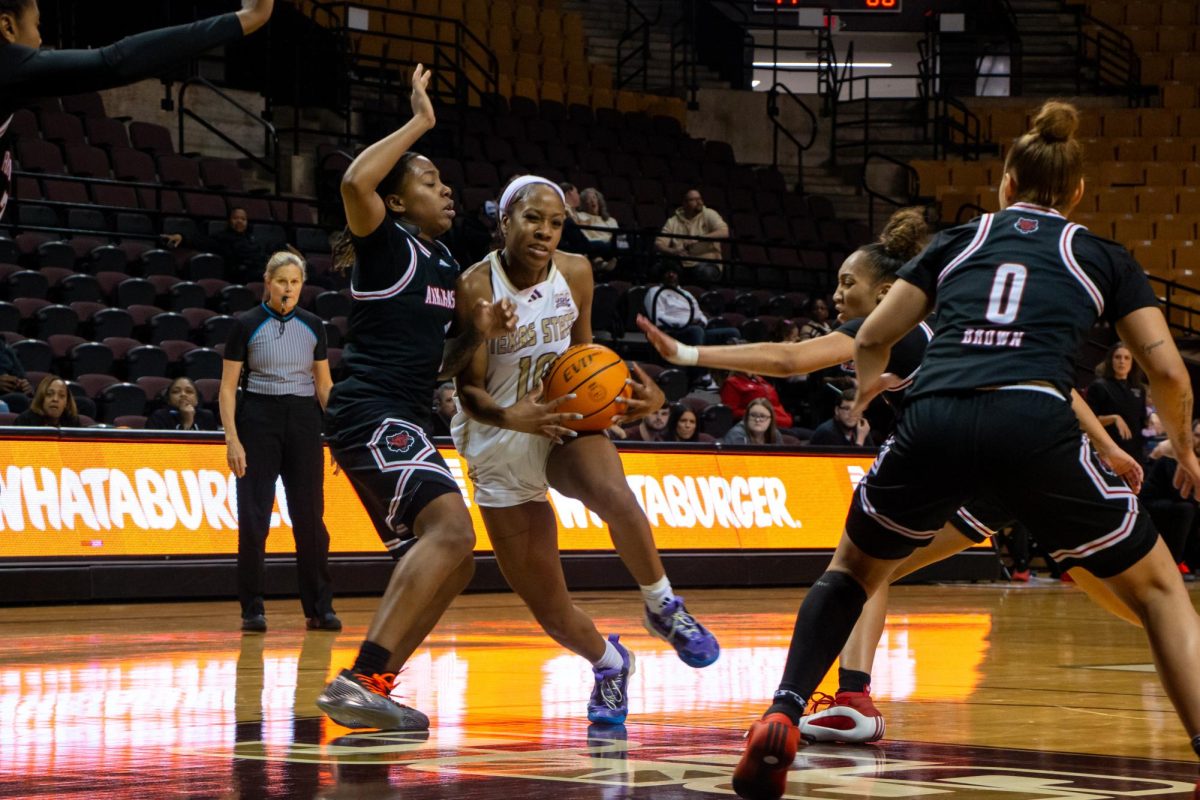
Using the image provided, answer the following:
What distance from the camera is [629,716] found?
5.97 meters

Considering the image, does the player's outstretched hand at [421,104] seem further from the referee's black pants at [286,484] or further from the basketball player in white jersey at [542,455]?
the referee's black pants at [286,484]

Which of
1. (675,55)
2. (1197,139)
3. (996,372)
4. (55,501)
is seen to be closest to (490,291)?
(996,372)

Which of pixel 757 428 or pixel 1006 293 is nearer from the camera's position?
pixel 1006 293

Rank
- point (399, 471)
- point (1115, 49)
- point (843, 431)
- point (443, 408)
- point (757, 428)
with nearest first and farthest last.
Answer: point (399, 471)
point (443, 408)
point (757, 428)
point (843, 431)
point (1115, 49)

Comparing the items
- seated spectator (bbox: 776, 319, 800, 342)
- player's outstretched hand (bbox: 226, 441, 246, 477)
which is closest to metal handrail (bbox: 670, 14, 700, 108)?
seated spectator (bbox: 776, 319, 800, 342)

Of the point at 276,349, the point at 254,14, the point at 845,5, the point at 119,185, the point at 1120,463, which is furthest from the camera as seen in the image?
the point at 845,5

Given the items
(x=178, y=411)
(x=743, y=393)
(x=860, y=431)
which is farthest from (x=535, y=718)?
(x=743, y=393)

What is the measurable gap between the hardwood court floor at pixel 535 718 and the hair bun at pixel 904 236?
161 cm

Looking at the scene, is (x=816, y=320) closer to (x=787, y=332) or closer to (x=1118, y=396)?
(x=787, y=332)

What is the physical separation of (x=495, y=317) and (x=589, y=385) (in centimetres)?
38

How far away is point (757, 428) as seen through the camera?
1477 cm

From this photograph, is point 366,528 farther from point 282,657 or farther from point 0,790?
point 0,790

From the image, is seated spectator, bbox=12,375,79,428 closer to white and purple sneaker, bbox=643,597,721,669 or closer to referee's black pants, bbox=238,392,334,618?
referee's black pants, bbox=238,392,334,618

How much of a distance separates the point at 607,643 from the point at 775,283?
54.2ft
